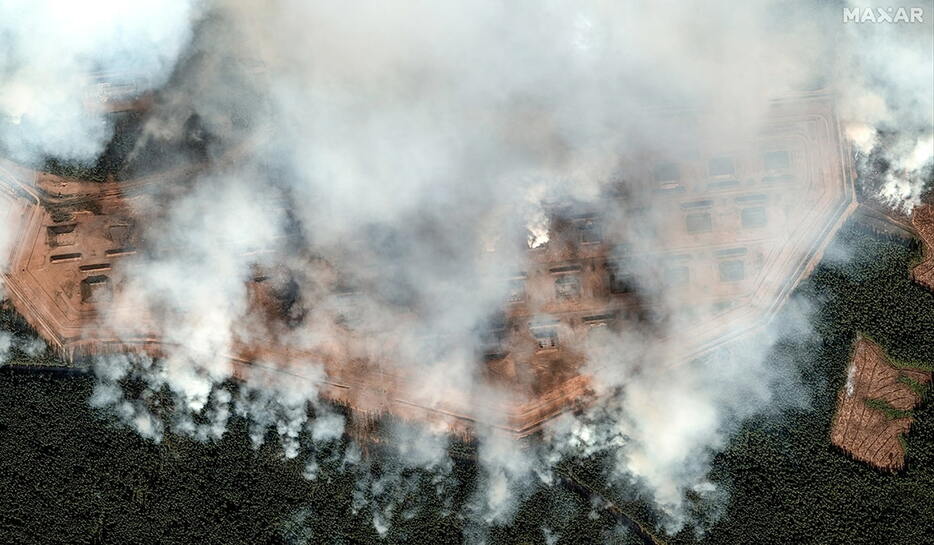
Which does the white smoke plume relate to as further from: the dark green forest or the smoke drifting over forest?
the dark green forest

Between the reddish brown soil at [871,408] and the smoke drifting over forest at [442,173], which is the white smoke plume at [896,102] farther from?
the reddish brown soil at [871,408]

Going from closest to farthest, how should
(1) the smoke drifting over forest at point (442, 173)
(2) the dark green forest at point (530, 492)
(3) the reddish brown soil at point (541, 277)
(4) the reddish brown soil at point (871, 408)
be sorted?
(1) the smoke drifting over forest at point (442, 173) < (2) the dark green forest at point (530, 492) < (4) the reddish brown soil at point (871, 408) < (3) the reddish brown soil at point (541, 277)

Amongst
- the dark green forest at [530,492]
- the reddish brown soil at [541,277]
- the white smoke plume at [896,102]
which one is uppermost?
the white smoke plume at [896,102]

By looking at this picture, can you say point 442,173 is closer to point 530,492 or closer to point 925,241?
point 530,492

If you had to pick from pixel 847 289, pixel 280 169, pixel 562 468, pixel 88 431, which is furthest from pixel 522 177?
pixel 88 431

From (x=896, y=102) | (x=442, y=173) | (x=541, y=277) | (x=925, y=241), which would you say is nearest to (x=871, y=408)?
(x=925, y=241)

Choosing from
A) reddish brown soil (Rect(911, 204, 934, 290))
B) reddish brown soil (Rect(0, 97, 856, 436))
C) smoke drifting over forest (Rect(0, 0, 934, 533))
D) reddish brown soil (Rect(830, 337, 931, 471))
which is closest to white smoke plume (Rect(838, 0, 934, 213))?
smoke drifting over forest (Rect(0, 0, 934, 533))

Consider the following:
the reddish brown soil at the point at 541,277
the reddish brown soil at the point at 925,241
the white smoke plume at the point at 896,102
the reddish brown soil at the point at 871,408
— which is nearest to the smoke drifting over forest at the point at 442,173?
the white smoke plume at the point at 896,102
